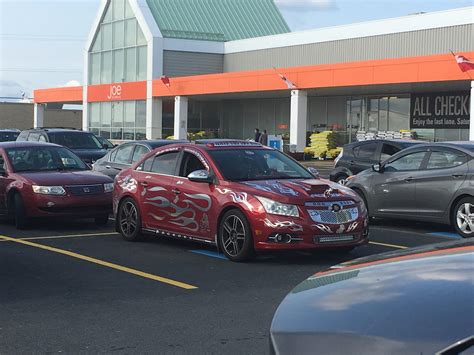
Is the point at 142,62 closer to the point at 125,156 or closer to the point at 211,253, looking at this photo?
the point at 125,156

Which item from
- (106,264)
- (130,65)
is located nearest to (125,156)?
(106,264)

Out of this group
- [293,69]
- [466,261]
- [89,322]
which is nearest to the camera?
[466,261]

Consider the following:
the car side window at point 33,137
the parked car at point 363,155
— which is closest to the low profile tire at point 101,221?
the parked car at point 363,155

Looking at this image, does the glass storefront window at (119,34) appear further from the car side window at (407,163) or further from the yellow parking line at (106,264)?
the yellow parking line at (106,264)

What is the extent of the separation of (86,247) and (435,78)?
22094mm

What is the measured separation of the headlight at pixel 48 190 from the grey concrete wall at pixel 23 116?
66170mm

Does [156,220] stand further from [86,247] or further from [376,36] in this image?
[376,36]

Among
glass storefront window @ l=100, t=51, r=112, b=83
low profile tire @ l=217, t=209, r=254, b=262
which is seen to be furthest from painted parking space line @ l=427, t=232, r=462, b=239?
glass storefront window @ l=100, t=51, r=112, b=83

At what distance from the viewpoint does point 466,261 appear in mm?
3055

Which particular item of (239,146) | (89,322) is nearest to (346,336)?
(89,322)

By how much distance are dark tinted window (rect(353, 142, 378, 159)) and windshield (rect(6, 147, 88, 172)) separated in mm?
7064

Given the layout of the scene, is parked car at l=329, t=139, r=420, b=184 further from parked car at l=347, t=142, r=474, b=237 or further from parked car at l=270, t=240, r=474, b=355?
parked car at l=270, t=240, r=474, b=355

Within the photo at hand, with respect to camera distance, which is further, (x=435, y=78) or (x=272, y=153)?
(x=435, y=78)

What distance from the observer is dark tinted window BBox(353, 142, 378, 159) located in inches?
707
